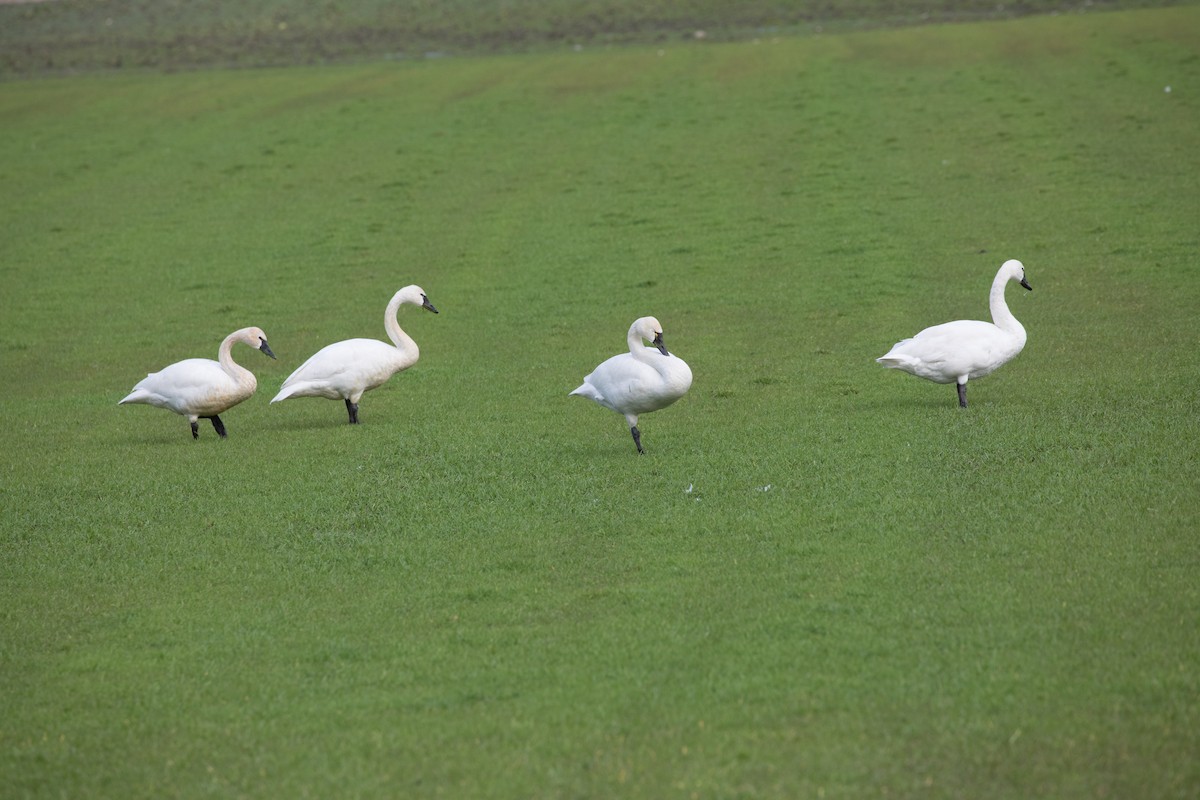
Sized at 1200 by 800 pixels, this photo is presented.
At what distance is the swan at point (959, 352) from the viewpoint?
49.2 ft

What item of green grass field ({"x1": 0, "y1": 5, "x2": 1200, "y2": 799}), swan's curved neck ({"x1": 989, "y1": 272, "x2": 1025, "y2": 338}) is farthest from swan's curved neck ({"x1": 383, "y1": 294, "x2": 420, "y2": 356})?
swan's curved neck ({"x1": 989, "y1": 272, "x2": 1025, "y2": 338})

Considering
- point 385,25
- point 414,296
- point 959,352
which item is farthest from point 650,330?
point 385,25

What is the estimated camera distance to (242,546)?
12.1 m

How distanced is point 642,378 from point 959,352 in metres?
3.70

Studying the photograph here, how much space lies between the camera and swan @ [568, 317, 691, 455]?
1372 cm

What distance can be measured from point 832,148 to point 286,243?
1375 centimetres

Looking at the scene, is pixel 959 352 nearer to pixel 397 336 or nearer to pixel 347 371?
pixel 397 336

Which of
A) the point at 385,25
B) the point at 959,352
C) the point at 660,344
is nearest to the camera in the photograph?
the point at 660,344

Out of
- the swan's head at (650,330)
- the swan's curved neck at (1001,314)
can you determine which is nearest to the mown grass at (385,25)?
the swan's curved neck at (1001,314)

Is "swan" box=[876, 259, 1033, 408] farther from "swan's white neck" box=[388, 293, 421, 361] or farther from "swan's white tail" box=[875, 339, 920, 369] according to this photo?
"swan's white neck" box=[388, 293, 421, 361]

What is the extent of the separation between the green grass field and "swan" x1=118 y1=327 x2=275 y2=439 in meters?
0.65

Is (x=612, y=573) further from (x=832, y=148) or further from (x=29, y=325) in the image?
(x=832, y=148)

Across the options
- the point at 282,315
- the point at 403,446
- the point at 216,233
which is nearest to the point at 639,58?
the point at 216,233

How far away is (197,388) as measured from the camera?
16.1 metres
